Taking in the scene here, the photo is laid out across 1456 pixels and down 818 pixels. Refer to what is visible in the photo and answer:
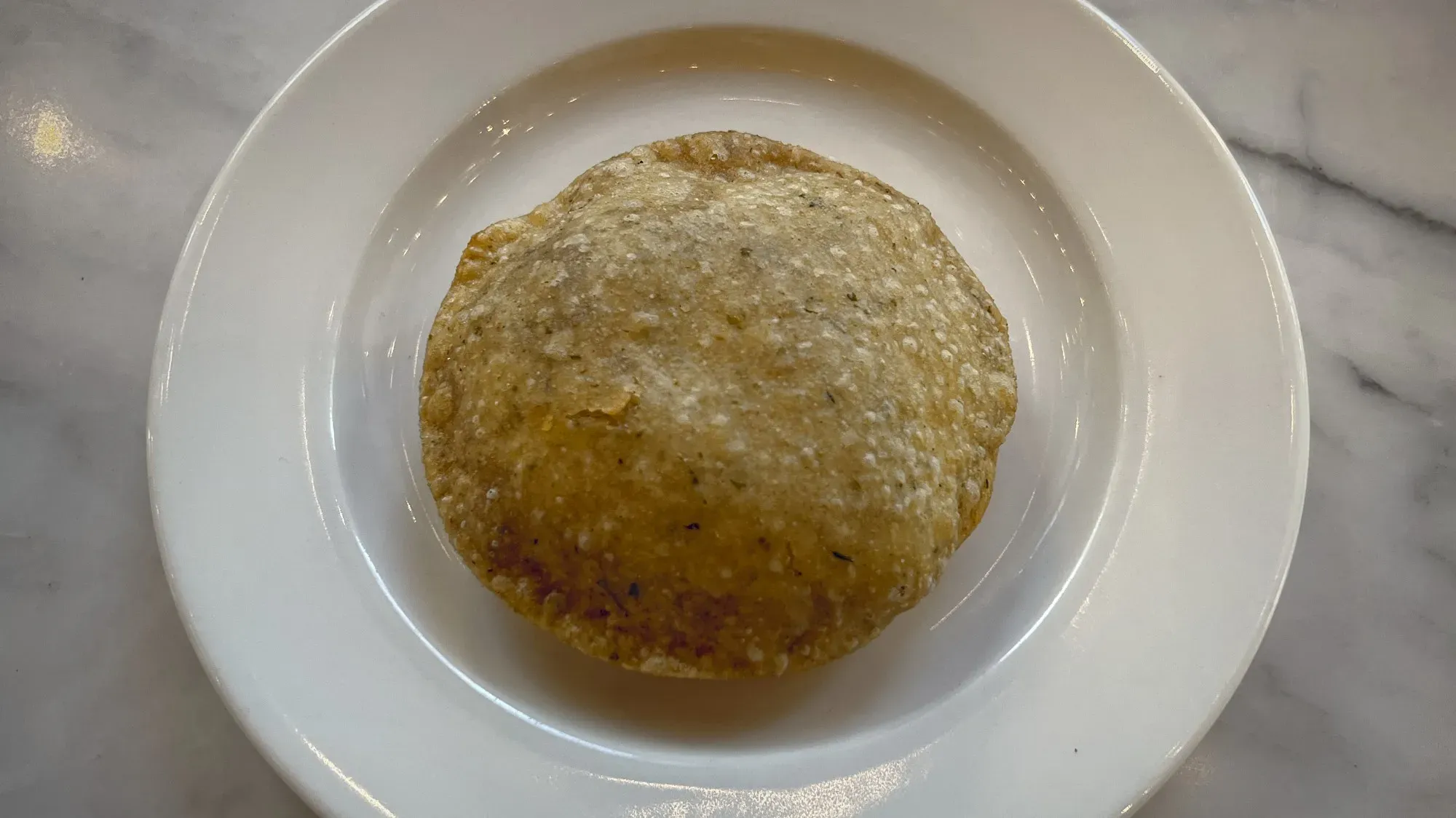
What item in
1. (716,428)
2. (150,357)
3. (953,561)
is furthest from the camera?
(150,357)

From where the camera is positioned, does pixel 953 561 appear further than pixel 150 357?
No

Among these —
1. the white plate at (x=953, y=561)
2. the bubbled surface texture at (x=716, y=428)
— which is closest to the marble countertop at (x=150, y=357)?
the white plate at (x=953, y=561)

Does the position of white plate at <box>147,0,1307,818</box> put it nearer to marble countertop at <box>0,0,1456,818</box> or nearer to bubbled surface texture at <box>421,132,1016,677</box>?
bubbled surface texture at <box>421,132,1016,677</box>

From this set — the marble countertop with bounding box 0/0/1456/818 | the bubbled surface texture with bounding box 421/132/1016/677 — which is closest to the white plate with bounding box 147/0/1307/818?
the bubbled surface texture with bounding box 421/132/1016/677

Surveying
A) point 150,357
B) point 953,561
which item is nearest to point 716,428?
point 953,561

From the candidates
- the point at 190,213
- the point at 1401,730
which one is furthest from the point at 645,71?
the point at 1401,730

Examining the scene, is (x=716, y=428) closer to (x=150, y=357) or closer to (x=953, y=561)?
(x=953, y=561)

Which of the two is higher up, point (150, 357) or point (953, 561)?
point (953, 561)

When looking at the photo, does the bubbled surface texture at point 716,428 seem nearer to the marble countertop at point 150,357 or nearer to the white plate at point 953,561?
the white plate at point 953,561
